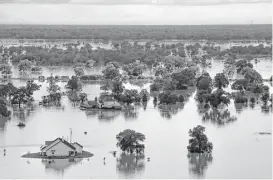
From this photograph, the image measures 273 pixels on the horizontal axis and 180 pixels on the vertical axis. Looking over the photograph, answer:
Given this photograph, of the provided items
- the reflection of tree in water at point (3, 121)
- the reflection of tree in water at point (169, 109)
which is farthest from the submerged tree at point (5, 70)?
the reflection of tree in water at point (3, 121)

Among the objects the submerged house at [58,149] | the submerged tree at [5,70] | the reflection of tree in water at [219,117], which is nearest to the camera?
the submerged house at [58,149]

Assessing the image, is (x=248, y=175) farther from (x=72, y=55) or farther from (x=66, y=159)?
(x=72, y=55)

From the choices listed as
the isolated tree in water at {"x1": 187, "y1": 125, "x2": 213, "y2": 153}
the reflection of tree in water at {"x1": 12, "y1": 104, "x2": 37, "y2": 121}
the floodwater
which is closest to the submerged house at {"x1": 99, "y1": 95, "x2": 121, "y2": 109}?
the floodwater

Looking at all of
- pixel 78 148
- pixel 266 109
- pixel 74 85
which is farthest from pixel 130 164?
pixel 74 85

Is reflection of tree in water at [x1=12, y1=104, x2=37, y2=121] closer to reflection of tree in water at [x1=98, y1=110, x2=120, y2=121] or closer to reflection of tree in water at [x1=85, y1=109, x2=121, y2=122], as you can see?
reflection of tree in water at [x1=85, y1=109, x2=121, y2=122]

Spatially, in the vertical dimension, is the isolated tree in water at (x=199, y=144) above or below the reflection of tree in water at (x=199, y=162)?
above

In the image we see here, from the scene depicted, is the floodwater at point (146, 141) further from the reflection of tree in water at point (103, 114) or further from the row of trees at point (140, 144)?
the row of trees at point (140, 144)

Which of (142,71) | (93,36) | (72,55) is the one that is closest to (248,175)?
(142,71)
